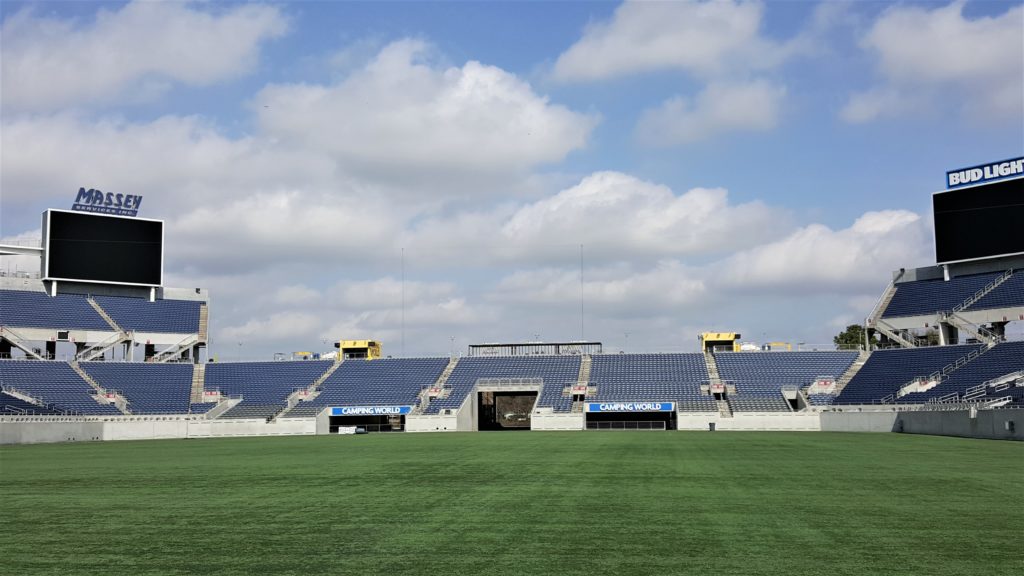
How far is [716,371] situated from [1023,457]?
50464 millimetres

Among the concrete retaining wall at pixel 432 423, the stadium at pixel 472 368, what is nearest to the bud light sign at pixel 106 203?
the stadium at pixel 472 368

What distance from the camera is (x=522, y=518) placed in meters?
14.9

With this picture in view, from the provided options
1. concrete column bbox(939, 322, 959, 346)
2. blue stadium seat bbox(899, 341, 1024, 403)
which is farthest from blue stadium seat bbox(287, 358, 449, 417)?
concrete column bbox(939, 322, 959, 346)

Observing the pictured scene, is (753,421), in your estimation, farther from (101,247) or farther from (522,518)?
(101,247)

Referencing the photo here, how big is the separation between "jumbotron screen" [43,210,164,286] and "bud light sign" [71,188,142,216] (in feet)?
1.77

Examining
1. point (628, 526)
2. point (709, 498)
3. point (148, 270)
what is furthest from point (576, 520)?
point (148, 270)

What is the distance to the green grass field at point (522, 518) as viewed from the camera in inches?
439

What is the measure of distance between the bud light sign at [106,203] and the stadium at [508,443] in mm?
255

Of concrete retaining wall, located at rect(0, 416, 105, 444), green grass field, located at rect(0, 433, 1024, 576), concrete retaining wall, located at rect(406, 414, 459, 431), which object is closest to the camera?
green grass field, located at rect(0, 433, 1024, 576)

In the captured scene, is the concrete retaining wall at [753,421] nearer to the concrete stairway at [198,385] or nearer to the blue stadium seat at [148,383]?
the blue stadium seat at [148,383]

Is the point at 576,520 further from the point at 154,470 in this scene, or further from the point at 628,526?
the point at 154,470

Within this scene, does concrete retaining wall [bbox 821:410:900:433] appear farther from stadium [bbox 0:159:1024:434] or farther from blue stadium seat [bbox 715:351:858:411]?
blue stadium seat [bbox 715:351:858:411]

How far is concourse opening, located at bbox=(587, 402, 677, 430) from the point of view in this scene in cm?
7106

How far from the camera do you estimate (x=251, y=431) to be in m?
70.0
